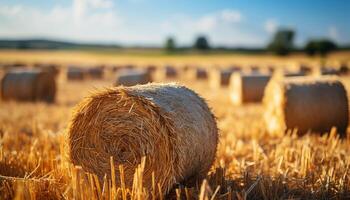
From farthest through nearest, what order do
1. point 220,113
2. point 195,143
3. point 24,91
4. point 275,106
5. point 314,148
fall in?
point 24,91 < point 220,113 < point 275,106 < point 314,148 < point 195,143

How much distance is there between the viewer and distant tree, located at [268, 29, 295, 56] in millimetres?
83475

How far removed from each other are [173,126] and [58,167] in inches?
55.6

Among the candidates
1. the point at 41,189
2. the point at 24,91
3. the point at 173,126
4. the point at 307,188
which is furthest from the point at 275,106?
the point at 24,91

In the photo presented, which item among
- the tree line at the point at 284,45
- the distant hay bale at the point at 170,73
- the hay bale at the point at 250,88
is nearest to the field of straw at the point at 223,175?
the hay bale at the point at 250,88

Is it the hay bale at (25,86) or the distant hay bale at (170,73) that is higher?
the hay bale at (25,86)

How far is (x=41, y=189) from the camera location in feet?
14.6

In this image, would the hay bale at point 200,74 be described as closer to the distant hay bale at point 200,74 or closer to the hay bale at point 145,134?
the distant hay bale at point 200,74

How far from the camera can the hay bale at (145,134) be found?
4.43 meters

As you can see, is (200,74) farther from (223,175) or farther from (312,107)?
(223,175)

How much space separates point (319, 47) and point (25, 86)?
69.2 metres

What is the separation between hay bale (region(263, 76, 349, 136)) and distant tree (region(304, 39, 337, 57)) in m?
70.1

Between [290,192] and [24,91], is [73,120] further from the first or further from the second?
[24,91]

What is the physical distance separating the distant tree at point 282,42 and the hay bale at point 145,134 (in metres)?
78.2

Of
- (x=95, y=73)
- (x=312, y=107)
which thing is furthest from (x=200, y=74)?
(x=312, y=107)
